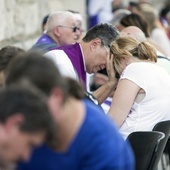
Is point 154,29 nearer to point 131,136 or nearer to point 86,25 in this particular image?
point 86,25

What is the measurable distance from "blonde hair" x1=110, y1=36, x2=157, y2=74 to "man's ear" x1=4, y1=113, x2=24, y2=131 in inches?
116

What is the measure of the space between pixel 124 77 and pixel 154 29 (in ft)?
15.4

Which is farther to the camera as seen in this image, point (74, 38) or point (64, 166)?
point (74, 38)

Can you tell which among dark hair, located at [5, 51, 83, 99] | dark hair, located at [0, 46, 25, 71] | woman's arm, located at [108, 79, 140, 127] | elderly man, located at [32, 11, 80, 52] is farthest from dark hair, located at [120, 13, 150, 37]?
dark hair, located at [5, 51, 83, 99]

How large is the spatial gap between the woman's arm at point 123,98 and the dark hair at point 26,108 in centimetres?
256

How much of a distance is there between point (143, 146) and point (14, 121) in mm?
2552

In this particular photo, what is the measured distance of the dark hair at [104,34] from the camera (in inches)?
221

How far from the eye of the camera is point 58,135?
2.92 metres

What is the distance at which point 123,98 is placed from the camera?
5.12 m

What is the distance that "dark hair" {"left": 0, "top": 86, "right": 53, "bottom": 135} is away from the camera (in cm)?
254

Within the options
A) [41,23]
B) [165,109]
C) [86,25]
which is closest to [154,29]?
[86,25]

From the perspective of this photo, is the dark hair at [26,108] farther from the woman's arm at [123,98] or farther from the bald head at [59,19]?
the bald head at [59,19]

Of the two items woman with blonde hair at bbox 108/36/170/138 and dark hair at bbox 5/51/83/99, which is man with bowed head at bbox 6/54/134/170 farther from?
woman with blonde hair at bbox 108/36/170/138

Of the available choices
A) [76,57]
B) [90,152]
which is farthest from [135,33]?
[90,152]
